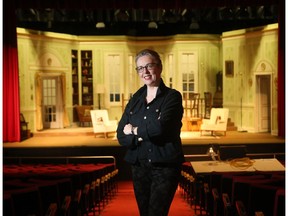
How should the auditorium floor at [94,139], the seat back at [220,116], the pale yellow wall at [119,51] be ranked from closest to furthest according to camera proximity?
the auditorium floor at [94,139] < the seat back at [220,116] < the pale yellow wall at [119,51]

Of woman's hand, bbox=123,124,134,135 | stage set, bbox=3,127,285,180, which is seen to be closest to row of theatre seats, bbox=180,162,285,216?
woman's hand, bbox=123,124,134,135

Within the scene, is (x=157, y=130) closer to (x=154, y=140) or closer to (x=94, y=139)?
(x=154, y=140)

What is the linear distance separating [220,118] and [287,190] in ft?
33.6

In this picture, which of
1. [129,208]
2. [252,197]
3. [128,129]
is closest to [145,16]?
[129,208]

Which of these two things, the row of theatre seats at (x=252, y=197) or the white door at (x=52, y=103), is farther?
the white door at (x=52, y=103)

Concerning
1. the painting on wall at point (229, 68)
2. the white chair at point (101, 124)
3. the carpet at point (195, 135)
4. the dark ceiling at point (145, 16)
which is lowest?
the carpet at point (195, 135)

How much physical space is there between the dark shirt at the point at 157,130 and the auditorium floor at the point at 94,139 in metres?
7.91

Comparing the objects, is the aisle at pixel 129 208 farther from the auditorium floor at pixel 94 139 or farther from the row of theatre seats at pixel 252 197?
the auditorium floor at pixel 94 139

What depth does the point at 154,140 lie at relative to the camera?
2.56 metres

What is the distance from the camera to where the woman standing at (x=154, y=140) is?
2545mm

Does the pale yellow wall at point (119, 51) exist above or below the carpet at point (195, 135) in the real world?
above

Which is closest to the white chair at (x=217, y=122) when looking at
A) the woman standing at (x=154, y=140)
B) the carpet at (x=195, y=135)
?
the carpet at (x=195, y=135)

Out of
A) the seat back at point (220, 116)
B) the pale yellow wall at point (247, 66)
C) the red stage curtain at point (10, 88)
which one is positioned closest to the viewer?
the red stage curtain at point (10, 88)

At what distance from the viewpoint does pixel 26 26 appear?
15.1 meters
